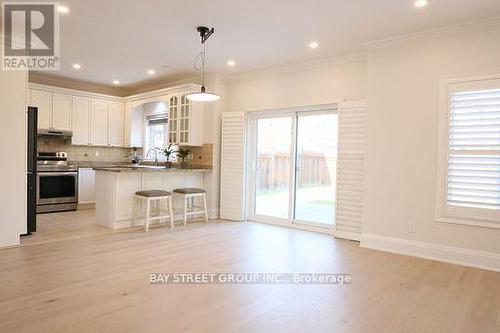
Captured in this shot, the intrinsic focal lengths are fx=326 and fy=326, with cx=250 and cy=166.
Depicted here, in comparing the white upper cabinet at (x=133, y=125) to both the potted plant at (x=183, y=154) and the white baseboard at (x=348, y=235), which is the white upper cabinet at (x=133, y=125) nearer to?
the potted plant at (x=183, y=154)

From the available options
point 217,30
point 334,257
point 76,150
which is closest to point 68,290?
point 334,257

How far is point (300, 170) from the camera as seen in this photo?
566 cm

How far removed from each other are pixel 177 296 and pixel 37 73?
20.2ft

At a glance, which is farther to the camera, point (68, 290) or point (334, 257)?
point (334, 257)

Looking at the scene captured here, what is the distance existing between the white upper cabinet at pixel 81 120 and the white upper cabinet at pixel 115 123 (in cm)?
50

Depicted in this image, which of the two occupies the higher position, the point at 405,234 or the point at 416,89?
the point at 416,89

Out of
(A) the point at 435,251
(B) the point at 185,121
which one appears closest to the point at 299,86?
(B) the point at 185,121

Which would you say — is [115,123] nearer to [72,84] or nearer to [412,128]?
[72,84]

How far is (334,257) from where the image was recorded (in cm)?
392

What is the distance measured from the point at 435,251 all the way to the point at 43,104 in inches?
286

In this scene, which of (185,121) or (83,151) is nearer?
(185,121)

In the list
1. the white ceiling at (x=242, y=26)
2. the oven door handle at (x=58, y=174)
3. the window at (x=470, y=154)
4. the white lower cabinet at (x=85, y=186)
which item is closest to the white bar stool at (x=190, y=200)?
the white ceiling at (x=242, y=26)

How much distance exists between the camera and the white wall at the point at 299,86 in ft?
16.1

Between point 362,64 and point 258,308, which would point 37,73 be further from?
point 258,308
